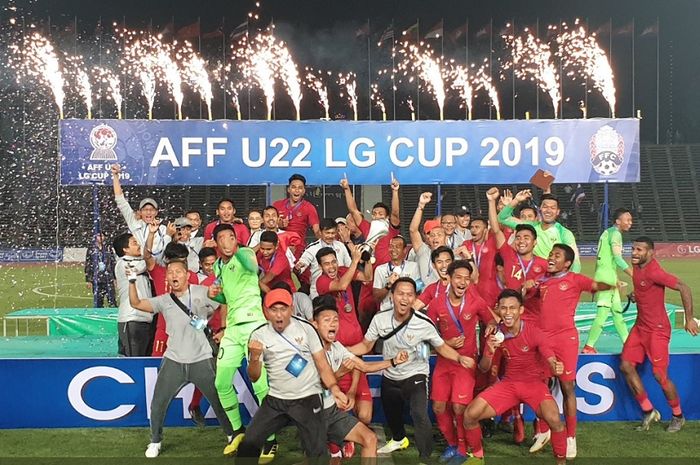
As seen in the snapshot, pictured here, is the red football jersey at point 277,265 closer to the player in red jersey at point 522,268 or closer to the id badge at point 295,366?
the id badge at point 295,366

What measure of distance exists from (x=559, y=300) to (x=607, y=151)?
904cm

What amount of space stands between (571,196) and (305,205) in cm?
4177

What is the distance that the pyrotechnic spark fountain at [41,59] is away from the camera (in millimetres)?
19875

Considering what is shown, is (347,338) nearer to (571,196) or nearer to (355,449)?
(355,449)

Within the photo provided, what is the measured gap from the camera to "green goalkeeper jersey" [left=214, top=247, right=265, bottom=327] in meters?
6.60

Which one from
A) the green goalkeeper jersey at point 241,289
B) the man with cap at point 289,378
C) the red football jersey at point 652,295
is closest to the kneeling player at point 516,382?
the man with cap at point 289,378

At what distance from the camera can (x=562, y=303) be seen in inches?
261

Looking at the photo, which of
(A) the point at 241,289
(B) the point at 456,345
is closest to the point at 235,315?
(A) the point at 241,289

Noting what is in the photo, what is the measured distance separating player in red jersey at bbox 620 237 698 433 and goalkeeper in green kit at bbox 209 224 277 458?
12.6 feet

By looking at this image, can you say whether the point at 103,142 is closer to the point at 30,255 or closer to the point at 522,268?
the point at 522,268

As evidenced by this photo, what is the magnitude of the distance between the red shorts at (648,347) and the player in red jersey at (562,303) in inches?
38.3

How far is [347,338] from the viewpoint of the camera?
22.5 ft

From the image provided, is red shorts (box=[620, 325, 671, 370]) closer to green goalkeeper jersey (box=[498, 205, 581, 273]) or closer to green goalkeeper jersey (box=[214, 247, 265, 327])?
green goalkeeper jersey (box=[498, 205, 581, 273])

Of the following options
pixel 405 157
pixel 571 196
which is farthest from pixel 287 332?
pixel 571 196
